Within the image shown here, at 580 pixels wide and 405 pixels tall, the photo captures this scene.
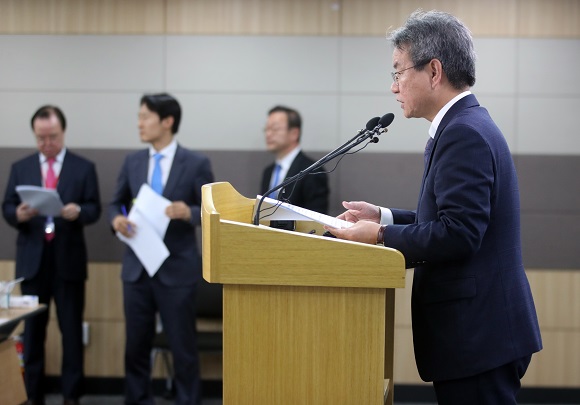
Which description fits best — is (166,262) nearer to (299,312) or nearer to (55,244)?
(55,244)

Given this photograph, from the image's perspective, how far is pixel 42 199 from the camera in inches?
203

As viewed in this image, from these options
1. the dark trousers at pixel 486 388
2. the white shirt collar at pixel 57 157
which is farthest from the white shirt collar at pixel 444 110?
the white shirt collar at pixel 57 157

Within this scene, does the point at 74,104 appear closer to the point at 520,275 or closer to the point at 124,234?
the point at 124,234

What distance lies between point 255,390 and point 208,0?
13.7ft

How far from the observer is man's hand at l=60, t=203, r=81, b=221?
17.4 ft

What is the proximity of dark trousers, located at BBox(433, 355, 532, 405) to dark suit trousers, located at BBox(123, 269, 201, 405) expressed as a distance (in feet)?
9.64

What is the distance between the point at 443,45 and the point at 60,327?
3.86 metres

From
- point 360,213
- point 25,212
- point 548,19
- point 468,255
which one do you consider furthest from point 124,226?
point 548,19

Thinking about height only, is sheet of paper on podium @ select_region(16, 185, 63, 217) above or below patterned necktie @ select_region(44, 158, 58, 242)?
below

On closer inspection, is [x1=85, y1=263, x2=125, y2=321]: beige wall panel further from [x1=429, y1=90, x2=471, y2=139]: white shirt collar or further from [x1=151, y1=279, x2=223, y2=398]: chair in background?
[x1=429, y1=90, x2=471, y2=139]: white shirt collar

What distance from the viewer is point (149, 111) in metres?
5.31

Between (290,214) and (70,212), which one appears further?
(70,212)

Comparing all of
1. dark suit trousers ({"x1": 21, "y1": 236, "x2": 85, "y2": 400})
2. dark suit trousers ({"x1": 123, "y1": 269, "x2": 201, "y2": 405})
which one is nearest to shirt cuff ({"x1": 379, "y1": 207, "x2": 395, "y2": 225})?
dark suit trousers ({"x1": 123, "y1": 269, "x2": 201, "y2": 405})

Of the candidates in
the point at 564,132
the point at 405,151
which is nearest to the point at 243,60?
the point at 405,151
